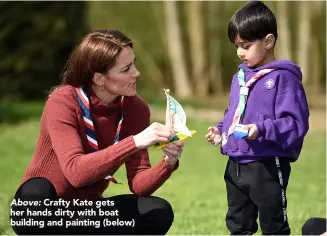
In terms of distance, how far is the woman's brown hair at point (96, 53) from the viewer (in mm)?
3766

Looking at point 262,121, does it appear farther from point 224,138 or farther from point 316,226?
point 316,226

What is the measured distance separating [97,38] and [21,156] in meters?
5.81

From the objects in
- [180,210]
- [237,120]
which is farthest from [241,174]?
[180,210]

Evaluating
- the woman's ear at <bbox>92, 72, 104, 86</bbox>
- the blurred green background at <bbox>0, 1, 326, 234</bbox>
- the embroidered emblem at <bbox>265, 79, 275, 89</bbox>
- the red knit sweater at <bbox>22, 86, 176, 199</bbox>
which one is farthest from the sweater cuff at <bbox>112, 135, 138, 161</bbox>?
the blurred green background at <bbox>0, 1, 326, 234</bbox>

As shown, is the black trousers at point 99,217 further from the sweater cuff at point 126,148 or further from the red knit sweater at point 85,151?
the sweater cuff at point 126,148

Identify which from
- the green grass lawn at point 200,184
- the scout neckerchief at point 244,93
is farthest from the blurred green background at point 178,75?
the scout neckerchief at point 244,93

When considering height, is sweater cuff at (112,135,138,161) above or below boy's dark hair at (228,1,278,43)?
below

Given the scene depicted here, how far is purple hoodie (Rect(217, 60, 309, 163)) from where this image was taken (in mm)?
3660

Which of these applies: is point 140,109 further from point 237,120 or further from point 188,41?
point 188,41

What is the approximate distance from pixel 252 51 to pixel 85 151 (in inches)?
41.1

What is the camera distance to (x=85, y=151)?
12.8 ft

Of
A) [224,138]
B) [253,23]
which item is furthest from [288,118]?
[253,23]

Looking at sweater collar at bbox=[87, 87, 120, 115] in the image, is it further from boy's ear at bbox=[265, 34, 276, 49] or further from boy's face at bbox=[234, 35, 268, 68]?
boy's ear at bbox=[265, 34, 276, 49]

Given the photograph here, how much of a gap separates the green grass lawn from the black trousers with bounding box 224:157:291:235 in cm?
119
